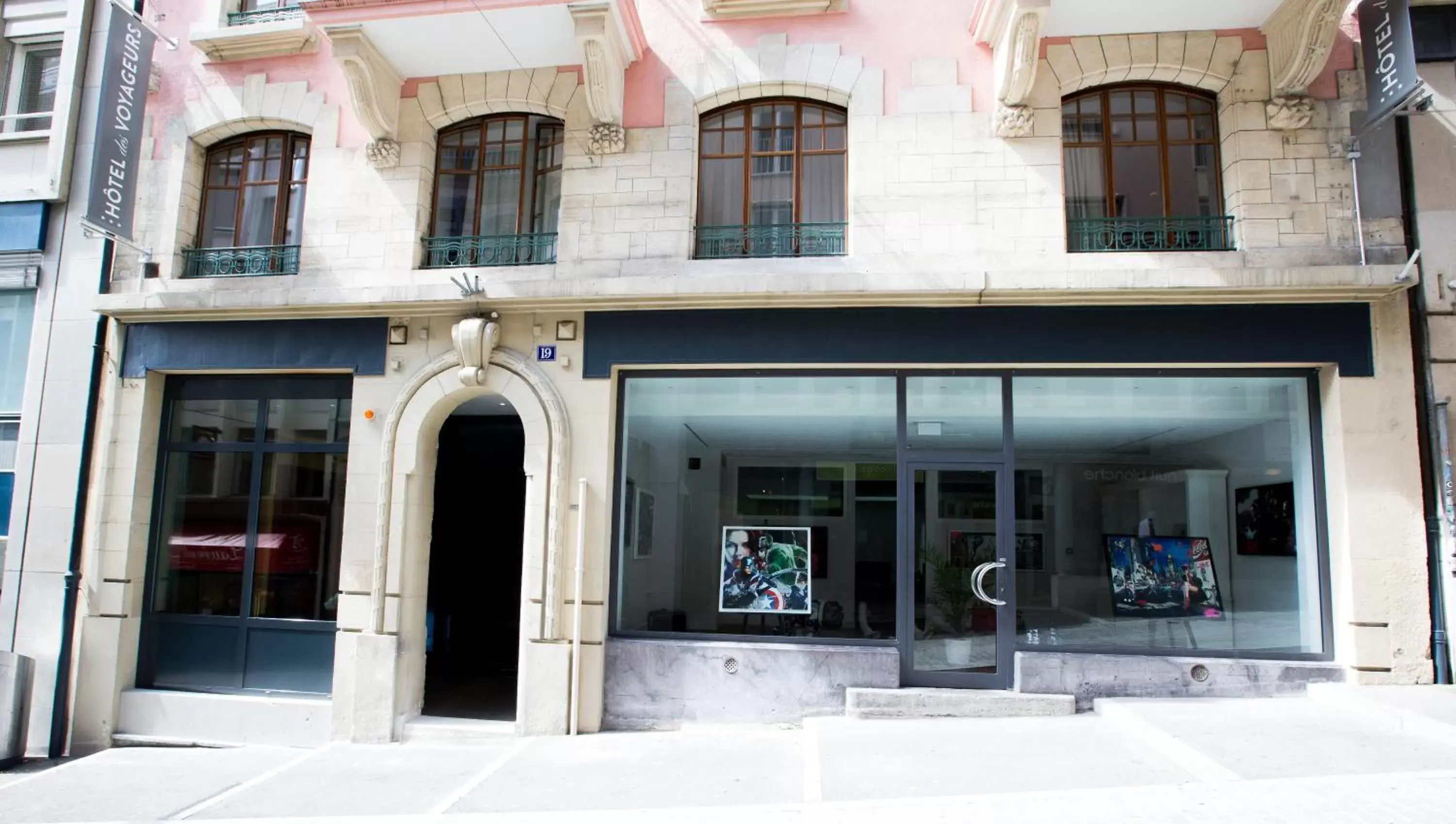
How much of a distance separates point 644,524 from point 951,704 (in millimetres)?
3052

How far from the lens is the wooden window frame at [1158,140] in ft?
25.9

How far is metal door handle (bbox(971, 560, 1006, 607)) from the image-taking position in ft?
24.9

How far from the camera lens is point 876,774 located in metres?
5.86

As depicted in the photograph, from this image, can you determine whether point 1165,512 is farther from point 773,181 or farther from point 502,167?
point 502,167

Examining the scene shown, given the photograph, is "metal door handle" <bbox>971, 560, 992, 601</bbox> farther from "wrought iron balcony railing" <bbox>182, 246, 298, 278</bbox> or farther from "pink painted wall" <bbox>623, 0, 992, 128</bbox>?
"wrought iron balcony railing" <bbox>182, 246, 298, 278</bbox>

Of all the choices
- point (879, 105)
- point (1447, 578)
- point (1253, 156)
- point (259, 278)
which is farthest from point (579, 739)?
point (1253, 156)

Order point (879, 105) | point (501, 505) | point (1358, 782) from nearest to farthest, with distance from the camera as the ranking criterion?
point (1358, 782) < point (879, 105) < point (501, 505)

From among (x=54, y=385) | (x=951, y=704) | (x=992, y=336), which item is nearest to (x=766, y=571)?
(x=951, y=704)

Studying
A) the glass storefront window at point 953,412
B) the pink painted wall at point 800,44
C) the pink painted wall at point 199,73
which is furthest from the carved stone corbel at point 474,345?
the glass storefront window at point 953,412

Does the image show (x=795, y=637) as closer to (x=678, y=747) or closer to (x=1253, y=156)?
(x=678, y=747)

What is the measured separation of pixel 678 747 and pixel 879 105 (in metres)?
5.73

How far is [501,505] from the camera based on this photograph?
11.9 meters

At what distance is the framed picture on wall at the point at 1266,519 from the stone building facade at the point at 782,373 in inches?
1.4

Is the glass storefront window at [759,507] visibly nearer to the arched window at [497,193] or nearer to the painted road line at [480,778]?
the painted road line at [480,778]
